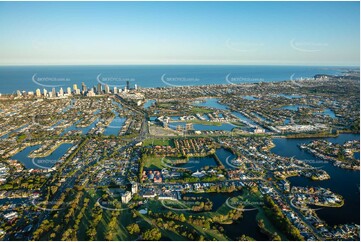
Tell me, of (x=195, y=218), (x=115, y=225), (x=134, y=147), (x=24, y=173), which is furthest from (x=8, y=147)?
(x=195, y=218)

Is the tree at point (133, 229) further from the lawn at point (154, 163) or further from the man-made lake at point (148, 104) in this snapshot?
the man-made lake at point (148, 104)

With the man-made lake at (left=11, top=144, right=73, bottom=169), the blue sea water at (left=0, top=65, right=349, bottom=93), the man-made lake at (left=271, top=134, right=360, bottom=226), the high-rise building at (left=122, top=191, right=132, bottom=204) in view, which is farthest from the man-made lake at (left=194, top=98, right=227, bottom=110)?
the blue sea water at (left=0, top=65, right=349, bottom=93)

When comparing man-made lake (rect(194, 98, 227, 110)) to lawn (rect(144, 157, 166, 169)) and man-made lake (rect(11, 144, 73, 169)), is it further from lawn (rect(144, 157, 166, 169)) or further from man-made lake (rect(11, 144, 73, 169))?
man-made lake (rect(11, 144, 73, 169))

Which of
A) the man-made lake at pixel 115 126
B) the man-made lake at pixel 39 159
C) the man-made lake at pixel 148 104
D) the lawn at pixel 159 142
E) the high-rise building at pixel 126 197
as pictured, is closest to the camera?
the high-rise building at pixel 126 197

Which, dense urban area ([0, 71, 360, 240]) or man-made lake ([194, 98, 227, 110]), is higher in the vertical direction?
man-made lake ([194, 98, 227, 110])

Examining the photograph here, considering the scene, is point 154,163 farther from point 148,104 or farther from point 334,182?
point 148,104

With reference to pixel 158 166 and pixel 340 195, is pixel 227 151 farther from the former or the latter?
pixel 340 195

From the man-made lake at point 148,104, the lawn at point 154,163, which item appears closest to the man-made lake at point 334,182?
the lawn at point 154,163
